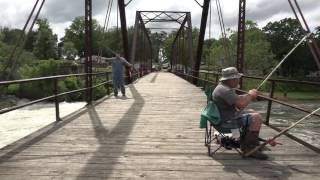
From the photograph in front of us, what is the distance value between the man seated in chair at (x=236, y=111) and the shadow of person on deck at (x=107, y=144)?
4.61 ft

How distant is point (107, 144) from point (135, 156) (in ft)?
3.30

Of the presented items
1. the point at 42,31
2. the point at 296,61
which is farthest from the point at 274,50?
the point at 42,31

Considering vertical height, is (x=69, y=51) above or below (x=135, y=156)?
above

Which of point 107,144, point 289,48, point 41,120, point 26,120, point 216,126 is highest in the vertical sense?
point 289,48

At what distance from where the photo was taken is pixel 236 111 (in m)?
6.39

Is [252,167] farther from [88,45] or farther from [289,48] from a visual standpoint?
[289,48]

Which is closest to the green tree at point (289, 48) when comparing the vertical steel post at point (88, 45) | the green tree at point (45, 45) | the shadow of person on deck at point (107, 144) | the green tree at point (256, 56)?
the green tree at point (256, 56)

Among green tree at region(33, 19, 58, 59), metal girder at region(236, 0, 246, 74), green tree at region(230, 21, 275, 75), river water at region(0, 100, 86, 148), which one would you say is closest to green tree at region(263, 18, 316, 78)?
green tree at region(230, 21, 275, 75)

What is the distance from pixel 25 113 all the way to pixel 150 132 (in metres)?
46.1

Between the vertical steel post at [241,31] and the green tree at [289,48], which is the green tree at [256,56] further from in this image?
the vertical steel post at [241,31]

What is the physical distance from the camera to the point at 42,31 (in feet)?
382

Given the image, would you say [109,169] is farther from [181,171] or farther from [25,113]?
[25,113]

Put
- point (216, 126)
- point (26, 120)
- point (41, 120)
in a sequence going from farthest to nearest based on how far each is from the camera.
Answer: point (26, 120), point (41, 120), point (216, 126)

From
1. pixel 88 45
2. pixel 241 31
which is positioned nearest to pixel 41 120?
pixel 88 45
